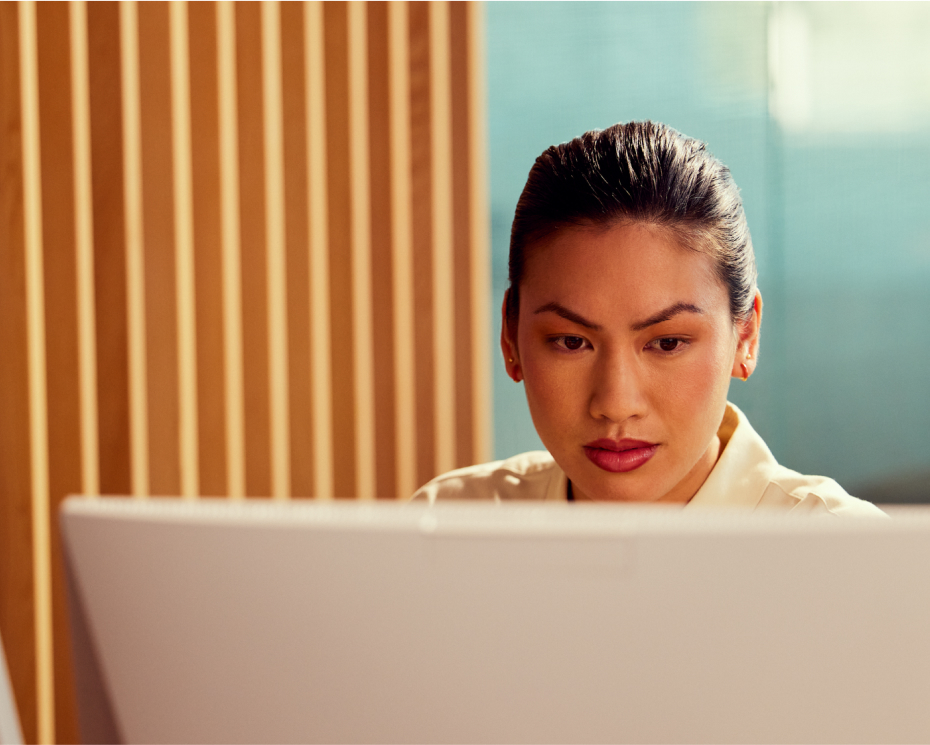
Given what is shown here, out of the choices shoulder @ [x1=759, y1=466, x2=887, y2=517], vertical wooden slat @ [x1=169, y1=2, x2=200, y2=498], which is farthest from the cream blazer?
vertical wooden slat @ [x1=169, y1=2, x2=200, y2=498]

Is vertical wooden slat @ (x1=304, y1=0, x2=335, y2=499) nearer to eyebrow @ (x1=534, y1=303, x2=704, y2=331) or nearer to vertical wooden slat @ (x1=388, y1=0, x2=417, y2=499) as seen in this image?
vertical wooden slat @ (x1=388, y1=0, x2=417, y2=499)

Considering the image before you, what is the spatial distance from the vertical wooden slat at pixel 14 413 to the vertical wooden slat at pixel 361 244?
73 centimetres

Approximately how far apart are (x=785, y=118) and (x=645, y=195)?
60.9 inches

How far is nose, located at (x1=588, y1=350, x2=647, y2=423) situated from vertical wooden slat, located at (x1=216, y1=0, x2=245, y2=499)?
3.94ft

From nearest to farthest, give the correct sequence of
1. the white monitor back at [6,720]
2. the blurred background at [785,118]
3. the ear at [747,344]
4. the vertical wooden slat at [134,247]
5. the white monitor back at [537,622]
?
the white monitor back at [537,622] < the white monitor back at [6,720] < the ear at [747,344] < the vertical wooden slat at [134,247] < the blurred background at [785,118]

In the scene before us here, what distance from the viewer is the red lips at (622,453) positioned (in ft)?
2.57

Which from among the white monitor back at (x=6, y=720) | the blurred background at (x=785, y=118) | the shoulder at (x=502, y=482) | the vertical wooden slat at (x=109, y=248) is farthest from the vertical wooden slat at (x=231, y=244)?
the white monitor back at (x=6, y=720)

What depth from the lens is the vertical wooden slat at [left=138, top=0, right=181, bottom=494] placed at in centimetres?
176

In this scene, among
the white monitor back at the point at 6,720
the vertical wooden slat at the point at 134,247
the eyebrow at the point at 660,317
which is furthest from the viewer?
the vertical wooden slat at the point at 134,247

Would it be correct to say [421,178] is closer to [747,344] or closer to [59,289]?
[59,289]

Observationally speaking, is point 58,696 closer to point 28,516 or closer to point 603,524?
point 28,516

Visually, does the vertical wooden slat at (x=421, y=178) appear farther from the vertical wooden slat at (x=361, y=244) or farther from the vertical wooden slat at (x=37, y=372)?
the vertical wooden slat at (x=37, y=372)

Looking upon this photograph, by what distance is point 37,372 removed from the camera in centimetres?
179

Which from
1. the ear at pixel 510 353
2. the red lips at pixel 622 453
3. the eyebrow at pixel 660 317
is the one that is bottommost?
the red lips at pixel 622 453
